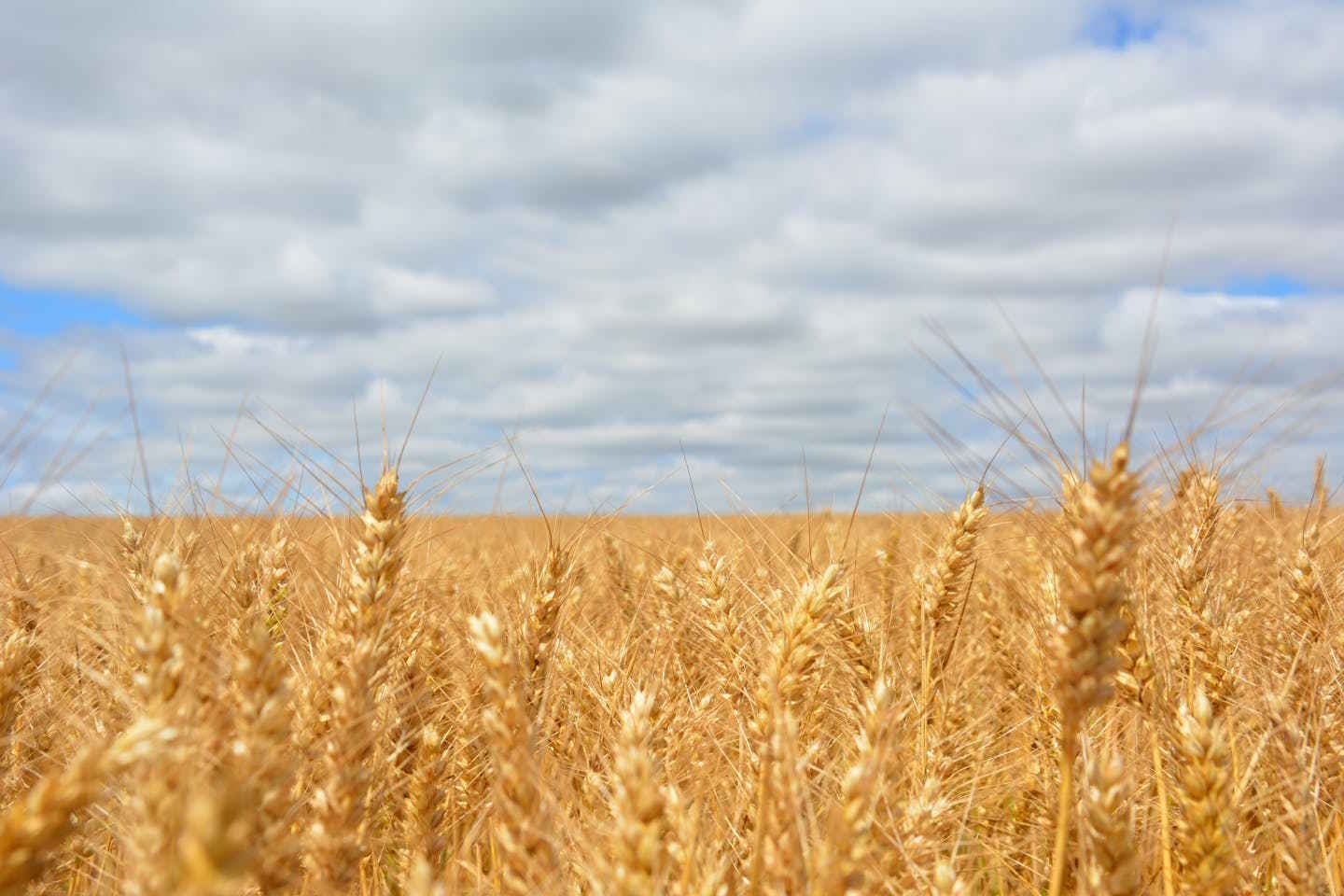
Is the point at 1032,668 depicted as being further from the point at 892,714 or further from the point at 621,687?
the point at 892,714

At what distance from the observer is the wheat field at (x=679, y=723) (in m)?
1.67

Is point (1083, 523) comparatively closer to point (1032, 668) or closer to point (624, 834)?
point (624, 834)

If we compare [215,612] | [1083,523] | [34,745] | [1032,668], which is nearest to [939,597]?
[1032,668]

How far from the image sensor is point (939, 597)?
3.16 meters

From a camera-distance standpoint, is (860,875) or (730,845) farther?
(730,845)

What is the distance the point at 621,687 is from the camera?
10.9ft

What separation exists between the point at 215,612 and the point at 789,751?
6.36 ft

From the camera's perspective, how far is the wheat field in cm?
167

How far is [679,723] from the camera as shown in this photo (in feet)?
10.6

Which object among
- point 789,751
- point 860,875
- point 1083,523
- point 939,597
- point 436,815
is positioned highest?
point 1083,523

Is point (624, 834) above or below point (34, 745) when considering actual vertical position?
above

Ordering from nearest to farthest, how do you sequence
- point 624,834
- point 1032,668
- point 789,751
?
point 624,834 → point 789,751 → point 1032,668

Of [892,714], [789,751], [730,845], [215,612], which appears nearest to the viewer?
[789,751]

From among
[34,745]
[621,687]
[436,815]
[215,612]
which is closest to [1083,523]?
[621,687]
